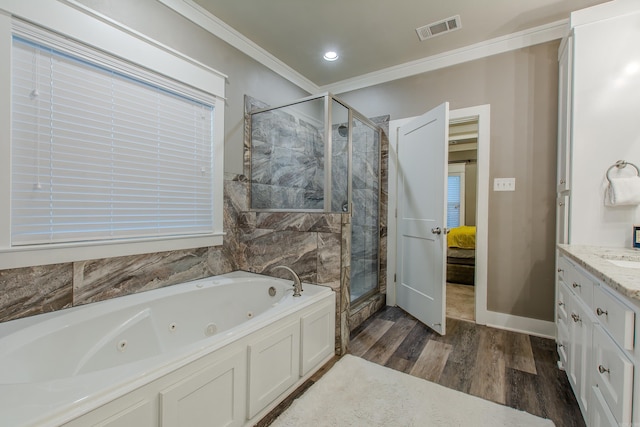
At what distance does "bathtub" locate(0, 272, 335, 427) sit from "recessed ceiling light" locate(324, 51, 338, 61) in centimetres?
219

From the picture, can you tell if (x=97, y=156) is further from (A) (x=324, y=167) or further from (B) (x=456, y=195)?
(B) (x=456, y=195)

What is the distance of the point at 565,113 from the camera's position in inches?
80.7

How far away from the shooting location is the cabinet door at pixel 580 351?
50.0 inches

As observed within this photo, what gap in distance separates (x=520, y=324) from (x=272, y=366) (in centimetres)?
222

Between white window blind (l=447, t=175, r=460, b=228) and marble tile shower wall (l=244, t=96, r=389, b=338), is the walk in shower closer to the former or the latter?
marble tile shower wall (l=244, t=96, r=389, b=338)

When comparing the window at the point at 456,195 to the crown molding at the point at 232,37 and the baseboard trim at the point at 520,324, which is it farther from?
the crown molding at the point at 232,37

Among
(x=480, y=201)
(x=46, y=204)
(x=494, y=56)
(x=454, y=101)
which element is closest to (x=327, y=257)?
(x=480, y=201)

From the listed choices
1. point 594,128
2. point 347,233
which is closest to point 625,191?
point 594,128

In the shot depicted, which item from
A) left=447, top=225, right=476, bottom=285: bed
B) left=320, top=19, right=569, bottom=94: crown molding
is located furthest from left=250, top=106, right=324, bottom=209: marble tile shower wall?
left=447, top=225, right=476, bottom=285: bed

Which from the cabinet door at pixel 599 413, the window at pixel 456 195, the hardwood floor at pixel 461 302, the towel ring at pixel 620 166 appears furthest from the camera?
the window at pixel 456 195

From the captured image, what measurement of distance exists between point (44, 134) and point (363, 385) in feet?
7.40

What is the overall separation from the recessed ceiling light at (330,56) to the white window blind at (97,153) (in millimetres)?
1324

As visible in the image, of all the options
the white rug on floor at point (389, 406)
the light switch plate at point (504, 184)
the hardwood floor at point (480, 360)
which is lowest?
the hardwood floor at point (480, 360)

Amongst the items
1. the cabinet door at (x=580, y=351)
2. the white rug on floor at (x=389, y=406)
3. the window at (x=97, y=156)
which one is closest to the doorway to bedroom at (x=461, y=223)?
the cabinet door at (x=580, y=351)
